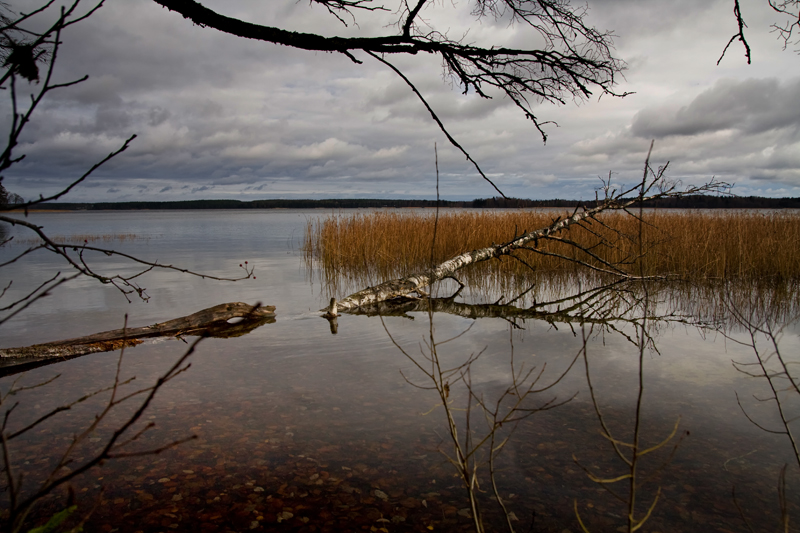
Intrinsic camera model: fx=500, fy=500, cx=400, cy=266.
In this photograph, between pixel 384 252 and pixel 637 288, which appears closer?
pixel 637 288

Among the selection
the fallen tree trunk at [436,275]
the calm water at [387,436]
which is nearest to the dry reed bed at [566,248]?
the fallen tree trunk at [436,275]

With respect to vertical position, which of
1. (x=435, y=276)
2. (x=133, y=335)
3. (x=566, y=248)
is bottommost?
(x=133, y=335)

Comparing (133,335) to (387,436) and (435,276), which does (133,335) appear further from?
(435,276)

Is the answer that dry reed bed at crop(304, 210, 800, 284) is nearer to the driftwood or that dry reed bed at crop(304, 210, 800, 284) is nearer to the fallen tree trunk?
the fallen tree trunk

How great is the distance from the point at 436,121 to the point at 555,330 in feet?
10.5

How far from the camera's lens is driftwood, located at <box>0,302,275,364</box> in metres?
4.33

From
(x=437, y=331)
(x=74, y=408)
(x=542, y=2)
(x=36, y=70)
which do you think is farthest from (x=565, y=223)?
(x=36, y=70)

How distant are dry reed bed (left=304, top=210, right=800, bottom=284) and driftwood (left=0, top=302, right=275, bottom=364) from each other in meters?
4.45

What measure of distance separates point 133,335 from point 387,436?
324cm

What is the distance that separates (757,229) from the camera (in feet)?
36.5

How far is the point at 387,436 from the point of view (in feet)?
9.74

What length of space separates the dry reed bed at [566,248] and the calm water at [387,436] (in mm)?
4125

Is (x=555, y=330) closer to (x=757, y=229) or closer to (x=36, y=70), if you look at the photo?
(x=36, y=70)

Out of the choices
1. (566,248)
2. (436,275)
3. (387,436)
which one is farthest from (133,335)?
(566,248)
